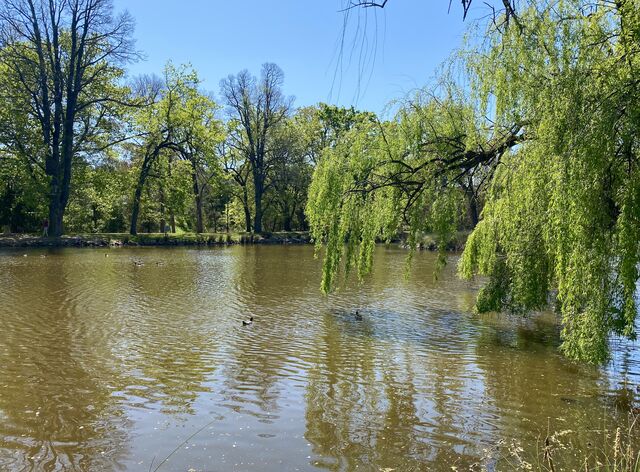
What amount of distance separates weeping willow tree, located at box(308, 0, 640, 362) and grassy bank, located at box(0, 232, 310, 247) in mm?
26061

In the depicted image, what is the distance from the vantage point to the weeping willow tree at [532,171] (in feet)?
17.9

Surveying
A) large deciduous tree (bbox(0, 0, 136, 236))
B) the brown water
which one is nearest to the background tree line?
large deciduous tree (bbox(0, 0, 136, 236))

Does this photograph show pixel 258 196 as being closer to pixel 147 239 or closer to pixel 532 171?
pixel 147 239

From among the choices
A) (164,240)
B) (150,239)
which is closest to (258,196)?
(164,240)

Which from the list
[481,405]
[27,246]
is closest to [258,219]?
[27,246]

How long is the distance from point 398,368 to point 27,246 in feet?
93.2

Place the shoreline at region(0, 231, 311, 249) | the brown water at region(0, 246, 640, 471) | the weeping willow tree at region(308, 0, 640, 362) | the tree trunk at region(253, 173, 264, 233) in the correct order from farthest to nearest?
the tree trunk at region(253, 173, 264, 233) < the shoreline at region(0, 231, 311, 249) < the weeping willow tree at region(308, 0, 640, 362) < the brown water at region(0, 246, 640, 471)

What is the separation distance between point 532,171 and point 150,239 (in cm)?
3339

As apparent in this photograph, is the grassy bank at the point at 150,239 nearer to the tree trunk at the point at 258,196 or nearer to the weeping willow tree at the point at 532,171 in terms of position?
the tree trunk at the point at 258,196

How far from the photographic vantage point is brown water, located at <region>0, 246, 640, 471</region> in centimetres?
518

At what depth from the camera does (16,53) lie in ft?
99.2

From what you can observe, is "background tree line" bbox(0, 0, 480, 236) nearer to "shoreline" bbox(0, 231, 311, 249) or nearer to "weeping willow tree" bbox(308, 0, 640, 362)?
"shoreline" bbox(0, 231, 311, 249)

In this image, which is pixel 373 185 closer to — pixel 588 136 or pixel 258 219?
pixel 588 136

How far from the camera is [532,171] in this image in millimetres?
6578
